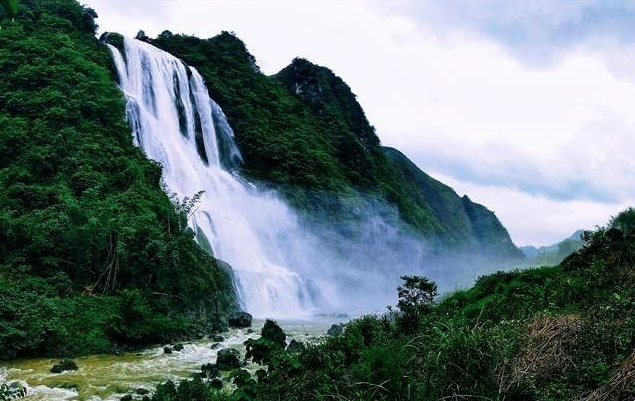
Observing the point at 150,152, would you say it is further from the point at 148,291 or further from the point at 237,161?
the point at 148,291

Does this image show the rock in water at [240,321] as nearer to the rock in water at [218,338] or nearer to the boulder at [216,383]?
the rock in water at [218,338]

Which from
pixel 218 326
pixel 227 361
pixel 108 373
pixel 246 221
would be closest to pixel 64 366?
pixel 108 373

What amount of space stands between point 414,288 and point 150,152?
25.7 m

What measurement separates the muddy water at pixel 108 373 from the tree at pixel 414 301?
389 centimetres

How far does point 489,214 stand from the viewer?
366ft

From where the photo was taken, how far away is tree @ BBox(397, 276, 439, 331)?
406 inches

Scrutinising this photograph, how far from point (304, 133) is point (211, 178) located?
65.1 ft

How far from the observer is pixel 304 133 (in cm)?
5556

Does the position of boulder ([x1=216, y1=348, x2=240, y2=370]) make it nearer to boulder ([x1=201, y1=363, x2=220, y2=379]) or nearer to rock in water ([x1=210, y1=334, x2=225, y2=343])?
boulder ([x1=201, y1=363, x2=220, y2=379])

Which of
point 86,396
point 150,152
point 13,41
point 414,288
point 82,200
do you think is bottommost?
point 86,396

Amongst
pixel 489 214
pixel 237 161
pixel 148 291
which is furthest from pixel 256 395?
pixel 489 214

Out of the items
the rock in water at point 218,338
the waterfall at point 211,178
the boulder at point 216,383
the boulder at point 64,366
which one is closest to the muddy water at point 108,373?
the boulder at point 64,366

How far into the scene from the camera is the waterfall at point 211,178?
103 feet

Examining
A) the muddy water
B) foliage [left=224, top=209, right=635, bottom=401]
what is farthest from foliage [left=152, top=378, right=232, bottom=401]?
the muddy water
